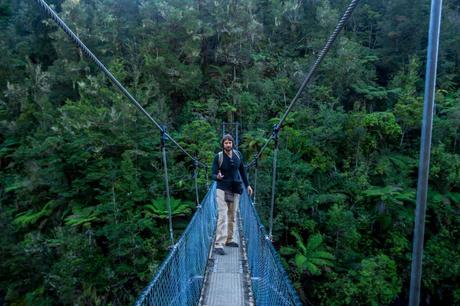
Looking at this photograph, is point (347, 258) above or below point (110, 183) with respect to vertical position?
below

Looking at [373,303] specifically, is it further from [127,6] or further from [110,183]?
[127,6]

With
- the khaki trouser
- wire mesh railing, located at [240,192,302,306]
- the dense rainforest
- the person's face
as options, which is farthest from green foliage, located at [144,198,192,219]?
the person's face

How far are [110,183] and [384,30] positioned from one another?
7.68 metres

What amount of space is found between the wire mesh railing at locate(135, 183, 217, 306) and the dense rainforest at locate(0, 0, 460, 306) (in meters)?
2.73

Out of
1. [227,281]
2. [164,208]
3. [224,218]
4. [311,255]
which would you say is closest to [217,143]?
[164,208]

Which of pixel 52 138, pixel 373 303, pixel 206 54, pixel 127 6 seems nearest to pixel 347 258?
pixel 373 303

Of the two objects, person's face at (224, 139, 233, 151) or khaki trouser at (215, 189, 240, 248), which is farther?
khaki trouser at (215, 189, 240, 248)

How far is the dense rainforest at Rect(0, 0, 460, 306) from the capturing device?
17.1 ft

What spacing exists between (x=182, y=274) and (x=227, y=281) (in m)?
0.45

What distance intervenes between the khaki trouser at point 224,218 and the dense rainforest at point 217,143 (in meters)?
2.52

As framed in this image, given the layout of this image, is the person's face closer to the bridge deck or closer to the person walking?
the person walking

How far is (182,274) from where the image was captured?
1.75 meters

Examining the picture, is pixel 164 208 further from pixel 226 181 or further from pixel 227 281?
pixel 227 281

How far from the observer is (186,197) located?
6129 millimetres
